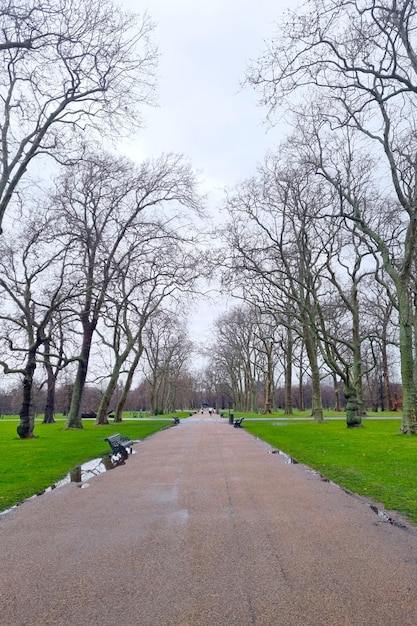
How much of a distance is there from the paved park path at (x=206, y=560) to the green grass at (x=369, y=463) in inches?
25.5

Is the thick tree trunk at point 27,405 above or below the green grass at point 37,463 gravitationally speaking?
above

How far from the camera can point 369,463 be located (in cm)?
1233

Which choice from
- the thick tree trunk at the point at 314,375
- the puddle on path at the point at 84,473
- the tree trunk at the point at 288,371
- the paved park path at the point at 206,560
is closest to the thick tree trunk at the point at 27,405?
the puddle on path at the point at 84,473

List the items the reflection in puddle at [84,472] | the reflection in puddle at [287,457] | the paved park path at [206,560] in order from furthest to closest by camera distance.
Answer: the reflection in puddle at [287,457] → the reflection in puddle at [84,472] → the paved park path at [206,560]

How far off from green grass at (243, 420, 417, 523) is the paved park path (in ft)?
2.13

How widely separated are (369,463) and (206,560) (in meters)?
8.28

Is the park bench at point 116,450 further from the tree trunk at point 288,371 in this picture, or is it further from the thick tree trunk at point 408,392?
the tree trunk at point 288,371

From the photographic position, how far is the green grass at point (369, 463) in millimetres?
8406

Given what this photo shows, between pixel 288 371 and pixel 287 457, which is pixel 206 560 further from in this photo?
pixel 288 371

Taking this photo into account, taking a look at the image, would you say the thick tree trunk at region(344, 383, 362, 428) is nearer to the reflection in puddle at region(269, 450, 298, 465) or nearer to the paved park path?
the reflection in puddle at region(269, 450, 298, 465)

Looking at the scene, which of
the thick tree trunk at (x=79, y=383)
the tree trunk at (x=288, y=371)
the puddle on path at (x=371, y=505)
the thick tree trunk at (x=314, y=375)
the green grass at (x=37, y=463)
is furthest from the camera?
the tree trunk at (x=288, y=371)

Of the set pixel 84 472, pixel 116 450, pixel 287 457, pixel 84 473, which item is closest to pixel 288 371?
pixel 287 457

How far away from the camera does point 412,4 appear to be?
548 inches

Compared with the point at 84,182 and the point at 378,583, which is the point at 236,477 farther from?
the point at 84,182
